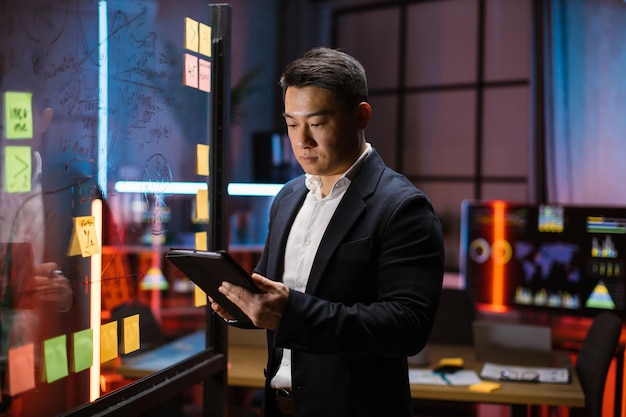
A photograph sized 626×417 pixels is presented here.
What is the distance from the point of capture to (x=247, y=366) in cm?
285

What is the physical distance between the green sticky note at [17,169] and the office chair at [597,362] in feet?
7.49

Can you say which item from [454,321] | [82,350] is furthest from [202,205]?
[454,321]

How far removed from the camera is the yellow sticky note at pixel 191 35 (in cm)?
194

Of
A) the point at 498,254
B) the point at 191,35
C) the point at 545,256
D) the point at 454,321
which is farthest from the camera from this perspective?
the point at 498,254

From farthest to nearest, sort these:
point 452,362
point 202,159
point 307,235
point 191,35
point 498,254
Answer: point 498,254 < point 452,362 < point 202,159 < point 191,35 < point 307,235

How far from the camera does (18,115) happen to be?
4.33 feet

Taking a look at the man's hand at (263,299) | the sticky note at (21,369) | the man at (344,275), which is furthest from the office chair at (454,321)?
the sticky note at (21,369)

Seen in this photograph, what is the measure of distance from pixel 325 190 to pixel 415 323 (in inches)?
16.2

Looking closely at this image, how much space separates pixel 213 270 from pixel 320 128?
0.39 meters

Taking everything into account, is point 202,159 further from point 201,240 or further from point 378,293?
point 378,293

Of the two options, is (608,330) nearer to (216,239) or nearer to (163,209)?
(216,239)

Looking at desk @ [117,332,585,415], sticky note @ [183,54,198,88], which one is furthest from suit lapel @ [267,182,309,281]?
desk @ [117,332,585,415]

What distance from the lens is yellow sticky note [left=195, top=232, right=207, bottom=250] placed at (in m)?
2.06

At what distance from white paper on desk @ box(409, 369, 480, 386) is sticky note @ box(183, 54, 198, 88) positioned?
1.46 meters
